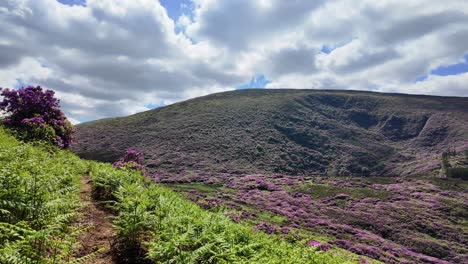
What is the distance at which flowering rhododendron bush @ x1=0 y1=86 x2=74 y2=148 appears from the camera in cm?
2222

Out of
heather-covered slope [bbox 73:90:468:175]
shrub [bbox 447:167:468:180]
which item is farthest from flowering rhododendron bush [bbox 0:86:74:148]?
shrub [bbox 447:167:468:180]

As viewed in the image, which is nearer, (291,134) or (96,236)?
(96,236)

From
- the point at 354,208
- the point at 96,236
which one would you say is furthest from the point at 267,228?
the point at 96,236

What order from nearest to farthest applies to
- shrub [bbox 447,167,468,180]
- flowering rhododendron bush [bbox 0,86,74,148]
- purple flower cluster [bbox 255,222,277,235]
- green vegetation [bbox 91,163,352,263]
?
green vegetation [bbox 91,163,352,263] < flowering rhododendron bush [bbox 0,86,74,148] < purple flower cluster [bbox 255,222,277,235] < shrub [bbox 447,167,468,180]

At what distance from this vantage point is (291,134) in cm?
9112

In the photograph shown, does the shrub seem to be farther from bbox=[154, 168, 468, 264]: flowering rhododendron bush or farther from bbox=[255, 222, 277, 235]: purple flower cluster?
bbox=[255, 222, 277, 235]: purple flower cluster

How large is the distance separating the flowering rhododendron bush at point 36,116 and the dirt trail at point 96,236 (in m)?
15.2

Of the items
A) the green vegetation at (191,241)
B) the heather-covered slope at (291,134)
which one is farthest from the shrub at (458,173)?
the green vegetation at (191,241)

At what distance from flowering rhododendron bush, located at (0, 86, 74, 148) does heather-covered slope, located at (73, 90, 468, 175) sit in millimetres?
37610

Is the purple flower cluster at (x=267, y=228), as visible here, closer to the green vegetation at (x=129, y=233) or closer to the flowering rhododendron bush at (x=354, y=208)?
the flowering rhododendron bush at (x=354, y=208)

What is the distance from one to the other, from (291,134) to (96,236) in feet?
282

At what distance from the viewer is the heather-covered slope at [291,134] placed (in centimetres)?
7138

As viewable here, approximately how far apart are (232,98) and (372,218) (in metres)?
81.8

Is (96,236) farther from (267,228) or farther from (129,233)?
(267,228)
